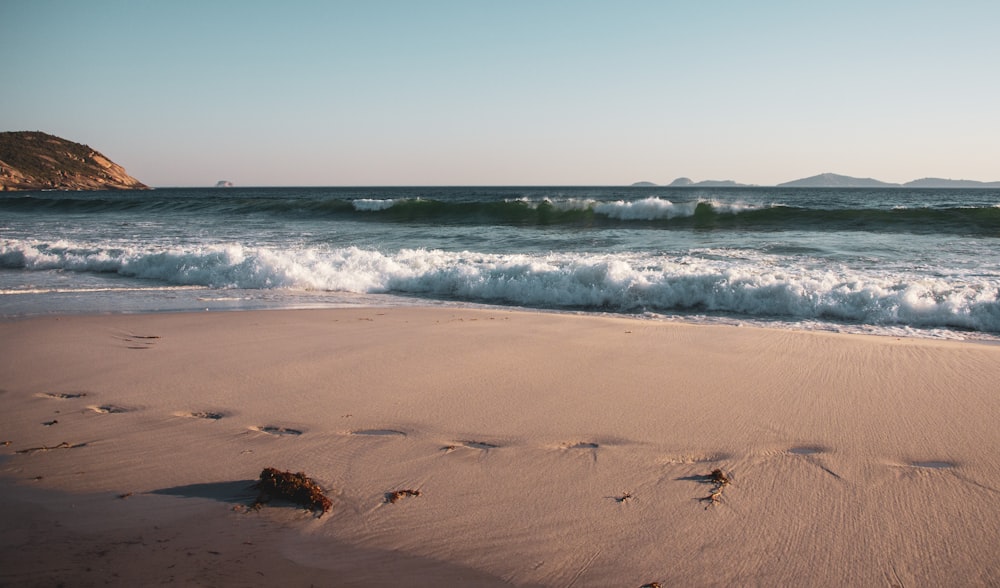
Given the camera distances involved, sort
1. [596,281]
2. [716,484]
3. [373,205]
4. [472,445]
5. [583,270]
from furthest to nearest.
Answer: [373,205], [583,270], [596,281], [472,445], [716,484]

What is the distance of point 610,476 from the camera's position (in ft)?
9.09

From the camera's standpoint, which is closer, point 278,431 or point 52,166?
point 278,431

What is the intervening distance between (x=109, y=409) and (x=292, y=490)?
6.15 ft

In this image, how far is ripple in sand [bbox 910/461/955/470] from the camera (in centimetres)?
286

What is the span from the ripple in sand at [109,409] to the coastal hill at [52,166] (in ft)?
250

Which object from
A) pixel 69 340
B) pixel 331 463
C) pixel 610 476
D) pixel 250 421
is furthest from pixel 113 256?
pixel 610 476

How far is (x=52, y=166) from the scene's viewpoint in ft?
246

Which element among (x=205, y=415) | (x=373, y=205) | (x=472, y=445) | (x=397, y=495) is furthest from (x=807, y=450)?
(x=373, y=205)

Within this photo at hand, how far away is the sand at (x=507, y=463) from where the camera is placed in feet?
7.09

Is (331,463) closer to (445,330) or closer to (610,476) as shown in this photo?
(610,476)

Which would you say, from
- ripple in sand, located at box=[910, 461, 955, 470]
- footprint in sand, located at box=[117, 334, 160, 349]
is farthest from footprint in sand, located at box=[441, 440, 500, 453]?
footprint in sand, located at box=[117, 334, 160, 349]

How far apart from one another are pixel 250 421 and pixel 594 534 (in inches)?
84.5

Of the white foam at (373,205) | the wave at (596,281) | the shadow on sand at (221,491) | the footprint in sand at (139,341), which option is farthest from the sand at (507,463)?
the white foam at (373,205)

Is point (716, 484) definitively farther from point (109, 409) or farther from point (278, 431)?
point (109, 409)
